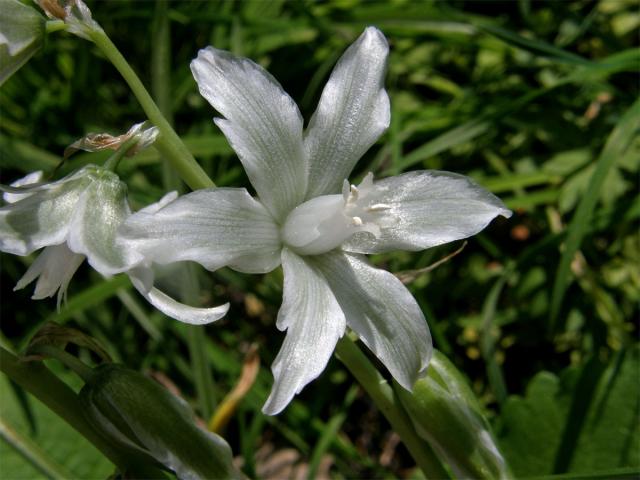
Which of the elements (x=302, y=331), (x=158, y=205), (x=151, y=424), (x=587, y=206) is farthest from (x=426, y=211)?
(x=587, y=206)

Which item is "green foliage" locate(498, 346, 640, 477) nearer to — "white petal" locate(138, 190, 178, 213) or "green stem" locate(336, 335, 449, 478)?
"green stem" locate(336, 335, 449, 478)

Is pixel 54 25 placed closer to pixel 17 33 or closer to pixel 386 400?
pixel 17 33

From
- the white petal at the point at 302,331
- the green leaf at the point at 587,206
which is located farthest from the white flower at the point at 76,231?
the green leaf at the point at 587,206

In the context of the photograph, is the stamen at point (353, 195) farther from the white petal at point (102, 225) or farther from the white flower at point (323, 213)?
the white petal at point (102, 225)

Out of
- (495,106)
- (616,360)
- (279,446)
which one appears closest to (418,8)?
(495,106)

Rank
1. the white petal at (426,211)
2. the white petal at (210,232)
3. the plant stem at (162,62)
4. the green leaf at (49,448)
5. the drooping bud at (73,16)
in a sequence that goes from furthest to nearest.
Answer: the plant stem at (162,62) < the green leaf at (49,448) < the white petal at (426,211) < the drooping bud at (73,16) < the white petal at (210,232)

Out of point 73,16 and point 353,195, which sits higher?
point 73,16
